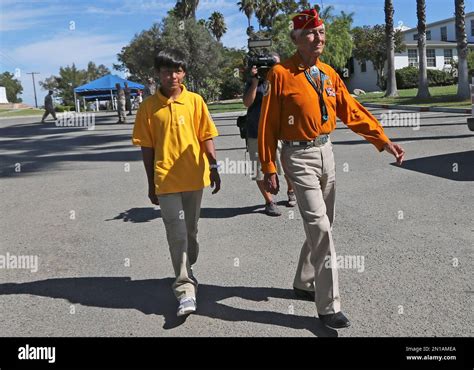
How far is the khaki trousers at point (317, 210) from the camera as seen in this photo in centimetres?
350

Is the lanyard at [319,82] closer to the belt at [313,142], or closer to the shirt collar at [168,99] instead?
the belt at [313,142]

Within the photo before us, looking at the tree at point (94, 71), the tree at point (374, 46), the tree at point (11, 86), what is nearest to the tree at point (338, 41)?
the tree at point (374, 46)

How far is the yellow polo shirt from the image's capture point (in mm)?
3836

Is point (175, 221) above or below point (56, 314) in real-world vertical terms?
above

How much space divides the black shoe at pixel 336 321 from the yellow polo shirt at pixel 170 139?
1.34 meters

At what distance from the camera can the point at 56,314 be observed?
398 centimetres

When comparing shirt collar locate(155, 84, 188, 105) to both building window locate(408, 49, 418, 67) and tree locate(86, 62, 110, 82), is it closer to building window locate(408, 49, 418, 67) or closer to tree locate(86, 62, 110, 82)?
building window locate(408, 49, 418, 67)

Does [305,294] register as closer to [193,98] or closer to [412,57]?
[193,98]

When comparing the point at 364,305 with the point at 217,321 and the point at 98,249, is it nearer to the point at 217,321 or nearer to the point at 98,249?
the point at 217,321

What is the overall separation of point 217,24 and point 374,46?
33.0 meters

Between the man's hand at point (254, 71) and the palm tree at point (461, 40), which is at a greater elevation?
the palm tree at point (461, 40)

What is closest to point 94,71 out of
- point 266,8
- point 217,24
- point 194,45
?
point 217,24
